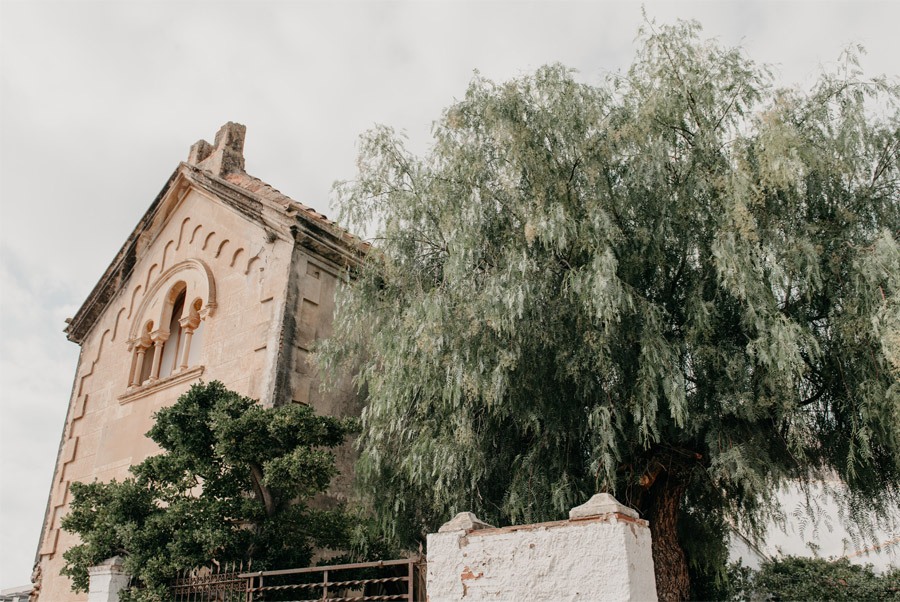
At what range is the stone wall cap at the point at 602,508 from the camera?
4.57 metres

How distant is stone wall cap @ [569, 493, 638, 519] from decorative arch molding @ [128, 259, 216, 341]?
8.59 m

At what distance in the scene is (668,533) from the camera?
318 inches

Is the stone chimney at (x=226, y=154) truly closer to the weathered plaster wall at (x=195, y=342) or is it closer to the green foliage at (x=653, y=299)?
the weathered plaster wall at (x=195, y=342)

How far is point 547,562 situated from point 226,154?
11251 millimetres

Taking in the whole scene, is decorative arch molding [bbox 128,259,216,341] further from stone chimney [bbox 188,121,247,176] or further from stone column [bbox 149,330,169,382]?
stone chimney [bbox 188,121,247,176]

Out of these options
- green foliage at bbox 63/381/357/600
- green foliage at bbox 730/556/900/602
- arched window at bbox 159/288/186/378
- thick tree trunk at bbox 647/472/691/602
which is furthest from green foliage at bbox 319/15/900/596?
arched window at bbox 159/288/186/378

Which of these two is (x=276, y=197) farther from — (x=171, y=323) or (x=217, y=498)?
(x=217, y=498)

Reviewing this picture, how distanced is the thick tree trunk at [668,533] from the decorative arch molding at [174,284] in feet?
24.5

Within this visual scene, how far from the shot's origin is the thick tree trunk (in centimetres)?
782

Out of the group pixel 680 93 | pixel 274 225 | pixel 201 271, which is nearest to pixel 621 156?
pixel 680 93

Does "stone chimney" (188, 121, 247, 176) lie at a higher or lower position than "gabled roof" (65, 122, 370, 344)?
higher

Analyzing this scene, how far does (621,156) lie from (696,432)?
2995mm

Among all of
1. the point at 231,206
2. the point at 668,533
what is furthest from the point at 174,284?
the point at 668,533

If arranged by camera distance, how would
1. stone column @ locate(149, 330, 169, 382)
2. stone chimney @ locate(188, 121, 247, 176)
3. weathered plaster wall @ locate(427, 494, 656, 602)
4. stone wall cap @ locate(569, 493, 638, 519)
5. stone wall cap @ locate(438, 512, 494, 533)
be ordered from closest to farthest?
1. weathered plaster wall @ locate(427, 494, 656, 602)
2. stone wall cap @ locate(569, 493, 638, 519)
3. stone wall cap @ locate(438, 512, 494, 533)
4. stone column @ locate(149, 330, 169, 382)
5. stone chimney @ locate(188, 121, 247, 176)
